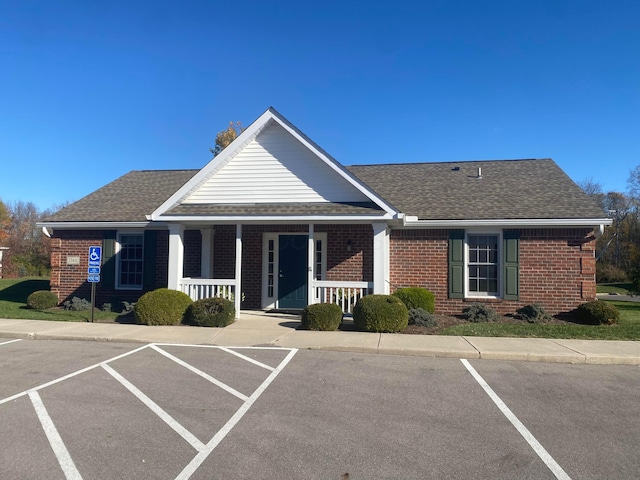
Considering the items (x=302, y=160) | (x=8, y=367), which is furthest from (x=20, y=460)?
A: (x=302, y=160)

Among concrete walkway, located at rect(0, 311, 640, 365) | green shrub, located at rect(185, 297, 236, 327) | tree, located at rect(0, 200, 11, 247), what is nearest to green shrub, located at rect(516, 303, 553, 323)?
concrete walkway, located at rect(0, 311, 640, 365)

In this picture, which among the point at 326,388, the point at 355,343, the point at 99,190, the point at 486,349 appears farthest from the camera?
the point at 99,190

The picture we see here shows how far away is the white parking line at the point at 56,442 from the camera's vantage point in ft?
11.8

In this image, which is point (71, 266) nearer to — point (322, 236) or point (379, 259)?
point (322, 236)

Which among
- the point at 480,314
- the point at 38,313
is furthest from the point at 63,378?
the point at 480,314

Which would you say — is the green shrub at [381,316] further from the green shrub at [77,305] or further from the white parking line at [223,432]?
the green shrub at [77,305]

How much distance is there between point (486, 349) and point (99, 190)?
1455cm

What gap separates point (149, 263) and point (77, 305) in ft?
7.99

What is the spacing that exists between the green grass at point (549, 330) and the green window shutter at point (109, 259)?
10.3m

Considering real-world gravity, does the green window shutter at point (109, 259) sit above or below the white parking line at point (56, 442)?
above

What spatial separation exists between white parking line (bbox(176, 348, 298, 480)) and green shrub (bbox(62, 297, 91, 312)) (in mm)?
8973

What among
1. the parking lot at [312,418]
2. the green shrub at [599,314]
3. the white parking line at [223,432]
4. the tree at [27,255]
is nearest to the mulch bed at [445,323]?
the green shrub at [599,314]

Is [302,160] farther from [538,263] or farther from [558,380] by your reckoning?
[558,380]

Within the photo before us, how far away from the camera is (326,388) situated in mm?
5988
